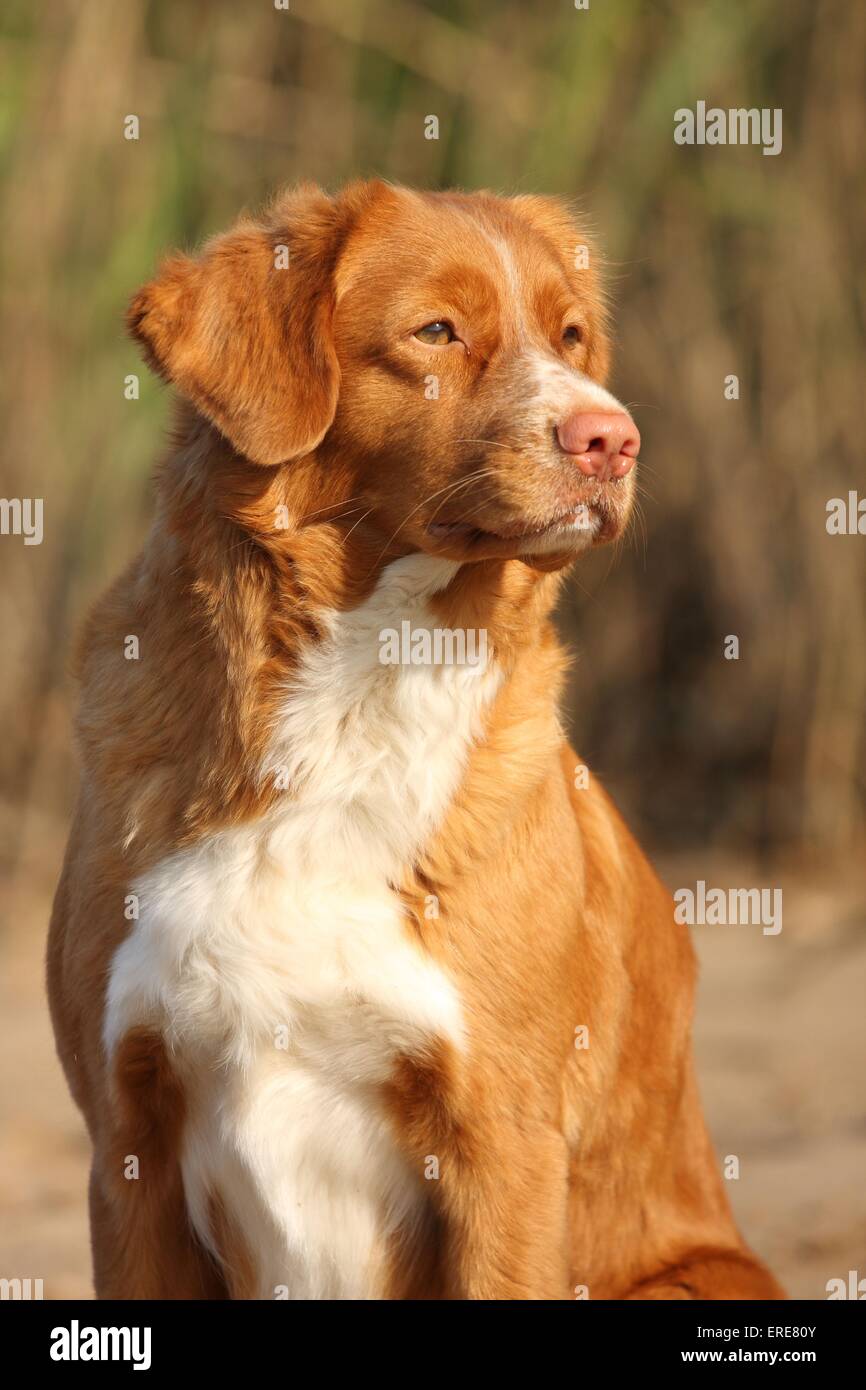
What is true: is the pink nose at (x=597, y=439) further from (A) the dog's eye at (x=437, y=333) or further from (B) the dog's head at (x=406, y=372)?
(A) the dog's eye at (x=437, y=333)

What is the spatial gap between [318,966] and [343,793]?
32 centimetres

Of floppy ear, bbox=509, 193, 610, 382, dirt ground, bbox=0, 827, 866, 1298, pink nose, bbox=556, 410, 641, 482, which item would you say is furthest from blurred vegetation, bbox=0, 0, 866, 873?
pink nose, bbox=556, 410, 641, 482

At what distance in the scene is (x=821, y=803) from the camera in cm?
781

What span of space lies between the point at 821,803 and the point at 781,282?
230 cm

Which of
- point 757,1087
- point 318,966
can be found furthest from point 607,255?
point 318,966

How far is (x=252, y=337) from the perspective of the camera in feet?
10.2

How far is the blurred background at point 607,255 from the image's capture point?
7.32 m

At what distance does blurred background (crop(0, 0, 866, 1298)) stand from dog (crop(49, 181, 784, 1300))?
154 inches

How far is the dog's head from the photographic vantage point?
3014mm

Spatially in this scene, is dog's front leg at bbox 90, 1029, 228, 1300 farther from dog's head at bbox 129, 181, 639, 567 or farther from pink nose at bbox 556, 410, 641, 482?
pink nose at bbox 556, 410, 641, 482
